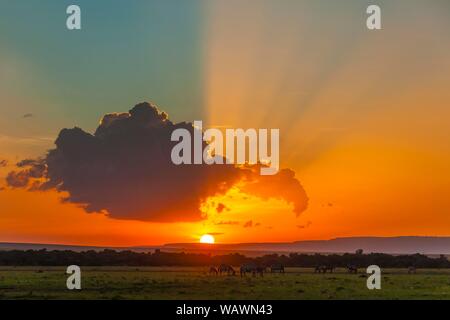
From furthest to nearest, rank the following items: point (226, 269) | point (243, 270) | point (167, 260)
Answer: point (167, 260) → point (226, 269) → point (243, 270)

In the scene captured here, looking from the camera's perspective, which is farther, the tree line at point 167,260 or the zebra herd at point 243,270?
the tree line at point 167,260

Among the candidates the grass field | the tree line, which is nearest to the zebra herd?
the grass field

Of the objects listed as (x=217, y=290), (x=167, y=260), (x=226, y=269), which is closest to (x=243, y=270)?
(x=226, y=269)

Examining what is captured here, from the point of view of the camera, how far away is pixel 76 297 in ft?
188

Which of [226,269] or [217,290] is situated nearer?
[217,290]

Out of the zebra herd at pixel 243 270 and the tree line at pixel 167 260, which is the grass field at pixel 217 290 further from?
the tree line at pixel 167 260

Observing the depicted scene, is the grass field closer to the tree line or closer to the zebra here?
the zebra

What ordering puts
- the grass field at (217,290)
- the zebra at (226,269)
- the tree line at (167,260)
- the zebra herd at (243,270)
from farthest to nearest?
1. the tree line at (167,260)
2. the zebra at (226,269)
3. the zebra herd at (243,270)
4. the grass field at (217,290)

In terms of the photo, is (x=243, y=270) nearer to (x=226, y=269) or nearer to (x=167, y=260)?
(x=226, y=269)

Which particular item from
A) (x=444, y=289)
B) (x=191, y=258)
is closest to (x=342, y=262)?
(x=191, y=258)

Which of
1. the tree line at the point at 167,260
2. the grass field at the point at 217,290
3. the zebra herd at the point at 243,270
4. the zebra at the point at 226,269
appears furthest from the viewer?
the tree line at the point at 167,260

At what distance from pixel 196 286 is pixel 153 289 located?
5012mm

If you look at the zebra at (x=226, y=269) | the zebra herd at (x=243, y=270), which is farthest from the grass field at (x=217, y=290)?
the zebra at (x=226, y=269)
